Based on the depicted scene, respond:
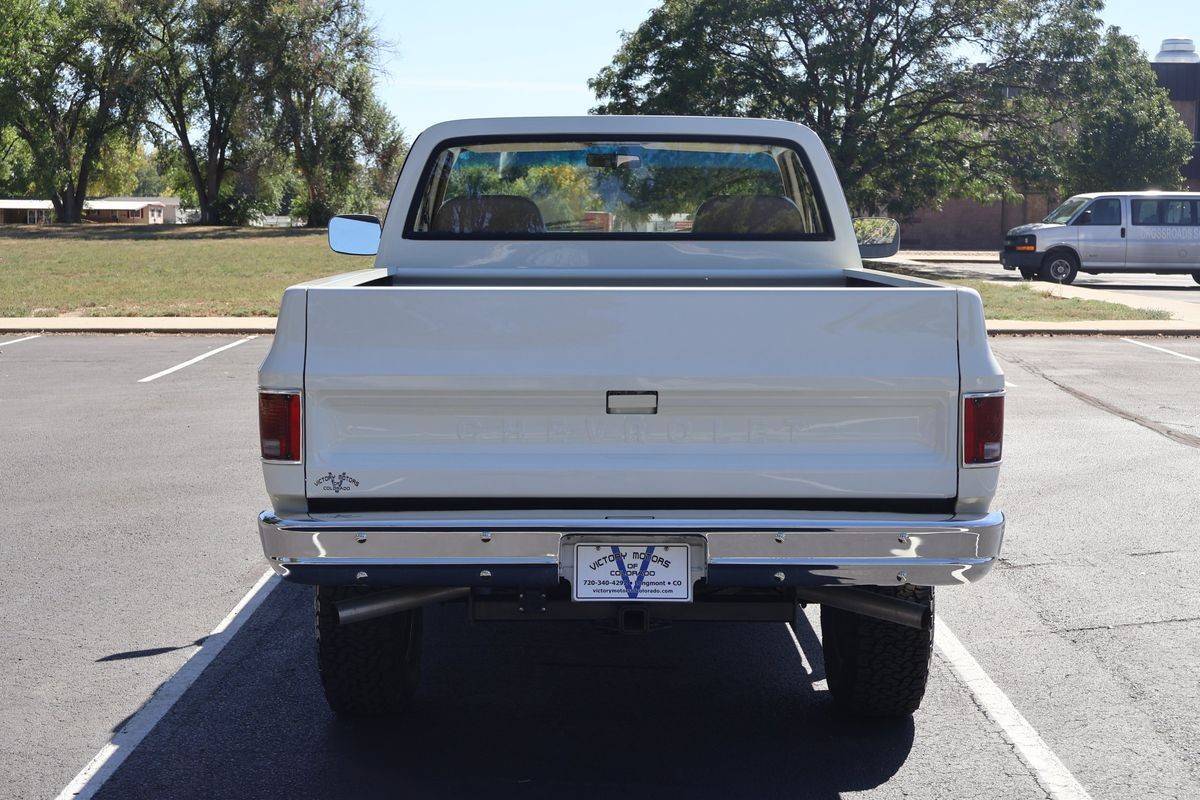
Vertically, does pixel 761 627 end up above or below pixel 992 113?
below

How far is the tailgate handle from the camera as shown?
3.71 m

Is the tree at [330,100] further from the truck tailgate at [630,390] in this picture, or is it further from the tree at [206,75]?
the truck tailgate at [630,390]

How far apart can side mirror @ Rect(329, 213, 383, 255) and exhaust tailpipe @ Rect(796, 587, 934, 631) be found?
315cm

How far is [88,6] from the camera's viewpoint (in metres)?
59.3

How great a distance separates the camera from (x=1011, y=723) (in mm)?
4465

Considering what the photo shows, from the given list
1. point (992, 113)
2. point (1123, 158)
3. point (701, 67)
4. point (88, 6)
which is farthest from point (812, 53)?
point (88, 6)

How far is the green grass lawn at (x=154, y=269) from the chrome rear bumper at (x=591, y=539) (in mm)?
17258

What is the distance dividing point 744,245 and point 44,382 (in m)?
9.64

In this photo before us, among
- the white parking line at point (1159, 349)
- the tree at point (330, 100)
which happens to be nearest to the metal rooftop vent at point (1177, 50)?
the tree at point (330, 100)

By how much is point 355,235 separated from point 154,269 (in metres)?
27.0

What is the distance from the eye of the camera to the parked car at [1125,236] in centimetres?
2781

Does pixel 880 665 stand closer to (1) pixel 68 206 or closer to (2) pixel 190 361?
(2) pixel 190 361

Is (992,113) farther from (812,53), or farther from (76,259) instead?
(76,259)

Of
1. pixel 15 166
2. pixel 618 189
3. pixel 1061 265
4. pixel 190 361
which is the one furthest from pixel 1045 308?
pixel 15 166
